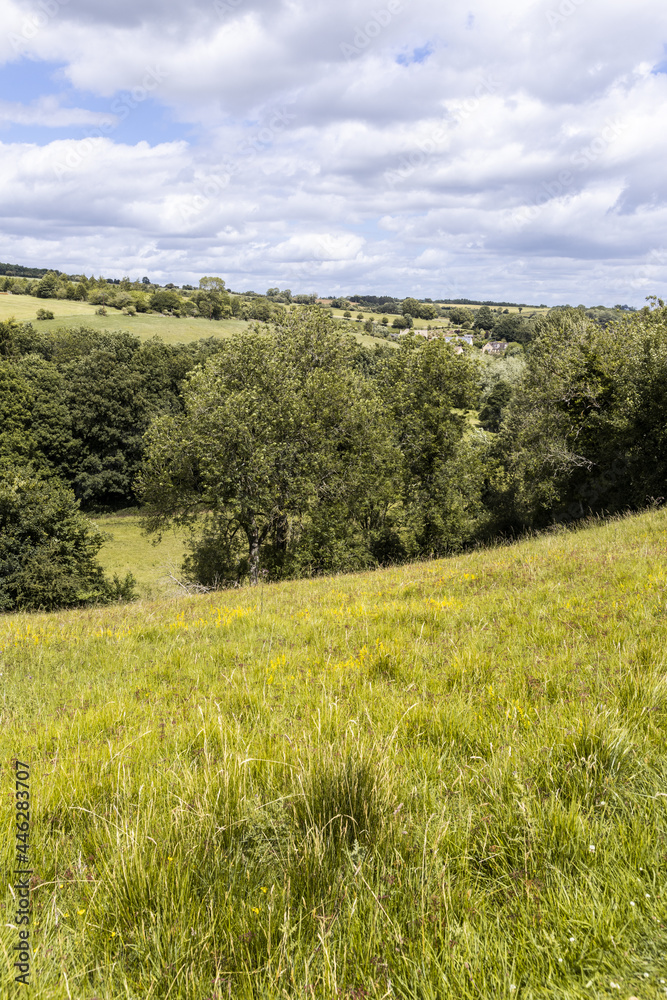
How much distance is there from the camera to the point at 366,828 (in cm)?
245

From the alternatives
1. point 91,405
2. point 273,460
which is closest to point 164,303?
point 91,405

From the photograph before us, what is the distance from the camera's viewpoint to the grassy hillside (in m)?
1.83

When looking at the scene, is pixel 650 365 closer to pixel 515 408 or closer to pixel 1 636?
pixel 515 408

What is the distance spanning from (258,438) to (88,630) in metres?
17.2

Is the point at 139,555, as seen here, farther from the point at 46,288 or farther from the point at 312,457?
the point at 46,288

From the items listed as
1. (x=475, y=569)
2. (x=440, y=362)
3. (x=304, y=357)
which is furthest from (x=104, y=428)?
(x=475, y=569)

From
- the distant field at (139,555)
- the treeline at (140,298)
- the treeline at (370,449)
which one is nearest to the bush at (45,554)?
the distant field at (139,555)

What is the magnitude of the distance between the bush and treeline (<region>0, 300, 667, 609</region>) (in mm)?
142

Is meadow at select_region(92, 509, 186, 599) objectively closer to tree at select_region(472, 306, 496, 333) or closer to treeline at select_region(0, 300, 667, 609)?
treeline at select_region(0, 300, 667, 609)

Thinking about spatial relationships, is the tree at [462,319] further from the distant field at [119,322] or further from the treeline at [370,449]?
the treeline at [370,449]

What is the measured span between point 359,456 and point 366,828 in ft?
83.9

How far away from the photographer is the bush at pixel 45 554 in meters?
30.6

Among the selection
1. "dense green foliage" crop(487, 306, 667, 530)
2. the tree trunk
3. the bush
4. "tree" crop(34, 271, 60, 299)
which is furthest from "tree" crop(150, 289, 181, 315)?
the tree trunk

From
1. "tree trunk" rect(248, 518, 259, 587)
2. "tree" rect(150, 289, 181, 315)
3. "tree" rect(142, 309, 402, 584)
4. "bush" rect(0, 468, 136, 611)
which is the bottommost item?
"bush" rect(0, 468, 136, 611)
